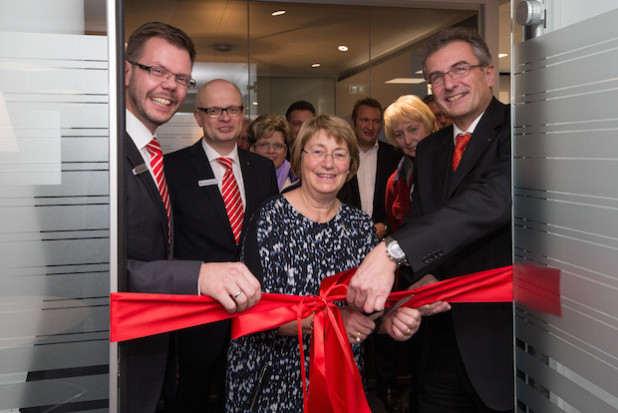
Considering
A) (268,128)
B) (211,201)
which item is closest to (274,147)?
(268,128)

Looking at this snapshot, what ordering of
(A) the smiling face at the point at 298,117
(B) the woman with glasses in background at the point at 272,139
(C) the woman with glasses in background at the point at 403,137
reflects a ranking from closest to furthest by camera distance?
(C) the woman with glasses in background at the point at 403,137
(B) the woman with glasses in background at the point at 272,139
(A) the smiling face at the point at 298,117

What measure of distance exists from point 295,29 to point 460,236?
4974 millimetres

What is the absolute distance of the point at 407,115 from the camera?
15.3 ft

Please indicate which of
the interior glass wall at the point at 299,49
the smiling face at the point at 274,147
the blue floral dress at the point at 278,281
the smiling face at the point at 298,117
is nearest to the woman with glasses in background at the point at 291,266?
the blue floral dress at the point at 278,281

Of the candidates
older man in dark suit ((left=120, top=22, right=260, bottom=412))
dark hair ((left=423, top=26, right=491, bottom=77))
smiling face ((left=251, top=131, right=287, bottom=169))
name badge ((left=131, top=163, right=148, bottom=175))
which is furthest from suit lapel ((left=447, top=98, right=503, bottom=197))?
smiling face ((left=251, top=131, right=287, bottom=169))

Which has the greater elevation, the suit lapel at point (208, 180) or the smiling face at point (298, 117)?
the smiling face at point (298, 117)

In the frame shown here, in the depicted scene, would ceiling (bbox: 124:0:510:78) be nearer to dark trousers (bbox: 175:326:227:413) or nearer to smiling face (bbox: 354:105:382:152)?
smiling face (bbox: 354:105:382:152)

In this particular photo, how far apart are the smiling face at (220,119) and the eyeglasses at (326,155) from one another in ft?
3.47

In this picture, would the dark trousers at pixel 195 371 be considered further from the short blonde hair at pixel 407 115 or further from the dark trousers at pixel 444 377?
the short blonde hair at pixel 407 115

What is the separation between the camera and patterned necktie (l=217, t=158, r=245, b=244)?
11.5 feet

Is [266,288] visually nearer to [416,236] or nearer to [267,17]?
[416,236]

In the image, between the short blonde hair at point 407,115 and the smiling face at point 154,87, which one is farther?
the short blonde hair at point 407,115

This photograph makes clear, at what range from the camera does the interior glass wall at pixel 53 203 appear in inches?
63.9

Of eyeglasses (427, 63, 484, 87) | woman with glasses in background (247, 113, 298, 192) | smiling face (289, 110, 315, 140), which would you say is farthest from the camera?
smiling face (289, 110, 315, 140)
